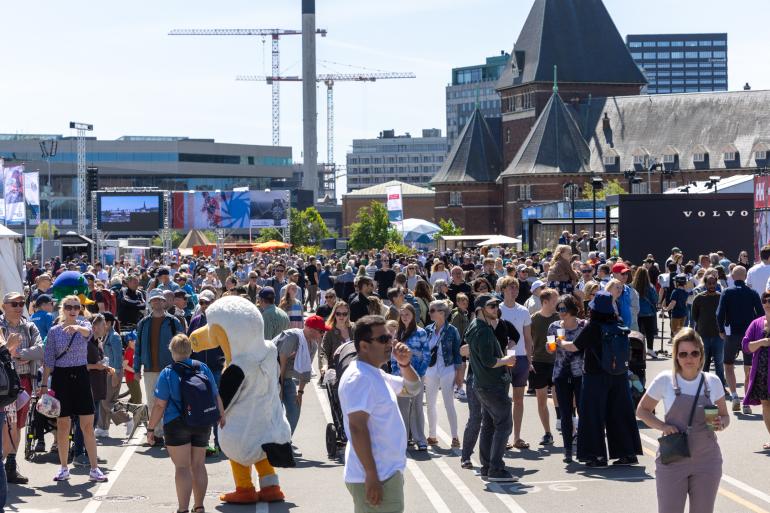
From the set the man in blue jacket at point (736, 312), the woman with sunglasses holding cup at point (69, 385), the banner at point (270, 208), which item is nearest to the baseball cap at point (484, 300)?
the woman with sunglasses holding cup at point (69, 385)

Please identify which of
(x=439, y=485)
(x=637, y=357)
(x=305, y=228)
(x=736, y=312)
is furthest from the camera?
(x=305, y=228)

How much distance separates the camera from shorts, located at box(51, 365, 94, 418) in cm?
1223

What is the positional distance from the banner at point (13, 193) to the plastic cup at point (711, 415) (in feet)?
115

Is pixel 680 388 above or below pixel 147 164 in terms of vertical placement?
below

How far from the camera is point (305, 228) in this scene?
122562 mm

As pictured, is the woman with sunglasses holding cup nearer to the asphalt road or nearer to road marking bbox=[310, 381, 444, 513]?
the asphalt road

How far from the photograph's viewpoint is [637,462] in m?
12.6

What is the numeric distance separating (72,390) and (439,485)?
11.1 feet

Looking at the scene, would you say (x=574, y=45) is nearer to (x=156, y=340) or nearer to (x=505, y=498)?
(x=156, y=340)

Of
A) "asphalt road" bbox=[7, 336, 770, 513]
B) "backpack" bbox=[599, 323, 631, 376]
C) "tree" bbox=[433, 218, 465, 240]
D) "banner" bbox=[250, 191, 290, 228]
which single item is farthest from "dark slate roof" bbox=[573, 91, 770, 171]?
"backpack" bbox=[599, 323, 631, 376]

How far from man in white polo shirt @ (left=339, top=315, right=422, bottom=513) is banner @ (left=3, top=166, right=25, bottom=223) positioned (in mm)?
Answer: 35097

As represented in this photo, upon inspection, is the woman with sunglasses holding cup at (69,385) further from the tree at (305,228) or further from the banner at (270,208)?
the tree at (305,228)

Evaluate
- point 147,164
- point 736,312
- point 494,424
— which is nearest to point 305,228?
point 147,164

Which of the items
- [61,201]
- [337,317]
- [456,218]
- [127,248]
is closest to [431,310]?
[337,317]
